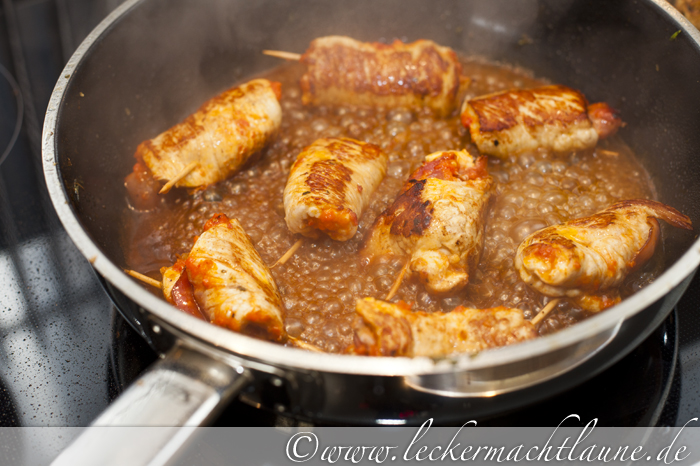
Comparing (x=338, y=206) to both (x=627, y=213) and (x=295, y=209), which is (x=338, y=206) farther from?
(x=627, y=213)

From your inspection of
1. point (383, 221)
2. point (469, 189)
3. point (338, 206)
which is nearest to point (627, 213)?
point (469, 189)

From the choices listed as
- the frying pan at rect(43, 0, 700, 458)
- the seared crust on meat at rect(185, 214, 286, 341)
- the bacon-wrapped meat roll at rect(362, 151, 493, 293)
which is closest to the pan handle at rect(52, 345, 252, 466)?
the frying pan at rect(43, 0, 700, 458)

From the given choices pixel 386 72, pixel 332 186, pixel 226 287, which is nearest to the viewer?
pixel 226 287

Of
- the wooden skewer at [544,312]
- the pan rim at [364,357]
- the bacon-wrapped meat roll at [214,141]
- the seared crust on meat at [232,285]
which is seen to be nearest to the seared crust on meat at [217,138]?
the bacon-wrapped meat roll at [214,141]

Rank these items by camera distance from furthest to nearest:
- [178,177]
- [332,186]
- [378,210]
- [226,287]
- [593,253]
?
[378,210] → [178,177] → [332,186] → [593,253] → [226,287]

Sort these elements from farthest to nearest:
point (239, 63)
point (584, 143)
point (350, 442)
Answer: point (239, 63) < point (584, 143) < point (350, 442)

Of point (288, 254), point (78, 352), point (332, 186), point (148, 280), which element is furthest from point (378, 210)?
point (78, 352)

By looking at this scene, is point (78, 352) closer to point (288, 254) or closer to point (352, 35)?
A: point (288, 254)
